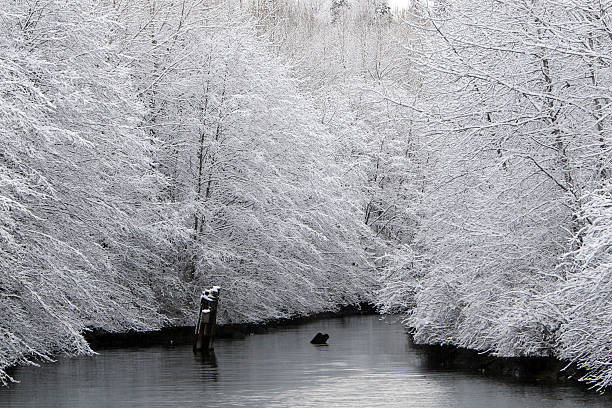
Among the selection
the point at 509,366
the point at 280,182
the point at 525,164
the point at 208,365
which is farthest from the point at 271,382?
the point at 280,182

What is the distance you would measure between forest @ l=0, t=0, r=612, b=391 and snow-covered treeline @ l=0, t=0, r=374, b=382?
0.08 m

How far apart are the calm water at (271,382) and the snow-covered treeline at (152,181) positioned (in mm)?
1063

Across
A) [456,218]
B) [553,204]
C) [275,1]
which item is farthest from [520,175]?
[275,1]

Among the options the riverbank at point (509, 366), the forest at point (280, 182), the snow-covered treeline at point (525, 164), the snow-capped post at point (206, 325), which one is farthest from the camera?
the snow-capped post at point (206, 325)

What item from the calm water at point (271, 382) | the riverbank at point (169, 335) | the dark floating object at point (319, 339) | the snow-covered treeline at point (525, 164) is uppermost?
the snow-covered treeline at point (525, 164)

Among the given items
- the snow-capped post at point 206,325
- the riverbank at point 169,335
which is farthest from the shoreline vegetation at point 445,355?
the snow-capped post at point 206,325

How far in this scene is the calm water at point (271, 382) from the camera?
48.4 ft

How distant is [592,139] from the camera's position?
49.6ft

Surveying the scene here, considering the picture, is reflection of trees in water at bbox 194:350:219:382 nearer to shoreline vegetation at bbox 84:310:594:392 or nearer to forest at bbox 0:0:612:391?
forest at bbox 0:0:612:391

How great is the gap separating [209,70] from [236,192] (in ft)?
13.3

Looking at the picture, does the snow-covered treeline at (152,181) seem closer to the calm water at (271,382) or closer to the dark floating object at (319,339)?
the calm water at (271,382)

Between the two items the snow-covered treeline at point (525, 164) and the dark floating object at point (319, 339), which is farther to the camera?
the dark floating object at point (319, 339)

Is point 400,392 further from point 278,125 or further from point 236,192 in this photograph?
point 278,125

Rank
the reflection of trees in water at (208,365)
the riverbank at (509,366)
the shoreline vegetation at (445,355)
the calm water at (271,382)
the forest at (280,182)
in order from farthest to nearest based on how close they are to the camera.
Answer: the reflection of trees in water at (208,365)
the shoreline vegetation at (445,355)
the riverbank at (509,366)
the forest at (280,182)
the calm water at (271,382)
